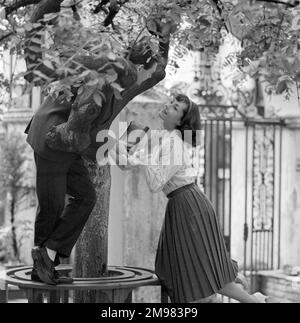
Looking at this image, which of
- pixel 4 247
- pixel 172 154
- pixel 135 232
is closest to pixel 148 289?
pixel 135 232

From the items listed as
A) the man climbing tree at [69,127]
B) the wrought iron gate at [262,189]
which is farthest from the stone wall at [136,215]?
the wrought iron gate at [262,189]

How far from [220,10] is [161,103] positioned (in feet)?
7.48

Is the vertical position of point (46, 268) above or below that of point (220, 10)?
below

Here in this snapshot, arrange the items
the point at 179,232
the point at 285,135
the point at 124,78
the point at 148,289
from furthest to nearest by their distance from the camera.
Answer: the point at 285,135
the point at 148,289
the point at 179,232
the point at 124,78

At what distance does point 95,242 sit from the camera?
5.27 m

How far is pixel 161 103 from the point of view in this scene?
6.88 meters

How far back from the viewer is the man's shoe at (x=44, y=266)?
4547 mm

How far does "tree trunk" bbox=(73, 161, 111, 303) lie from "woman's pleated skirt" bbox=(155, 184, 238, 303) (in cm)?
44

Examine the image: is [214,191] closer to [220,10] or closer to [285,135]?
[285,135]

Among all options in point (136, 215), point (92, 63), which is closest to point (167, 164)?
point (92, 63)

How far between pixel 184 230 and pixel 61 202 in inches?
33.1

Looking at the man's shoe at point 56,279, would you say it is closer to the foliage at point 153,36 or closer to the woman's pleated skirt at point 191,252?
the woman's pleated skirt at point 191,252

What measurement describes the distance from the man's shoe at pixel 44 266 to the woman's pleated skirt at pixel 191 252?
2.41 feet

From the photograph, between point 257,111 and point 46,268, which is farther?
point 257,111
